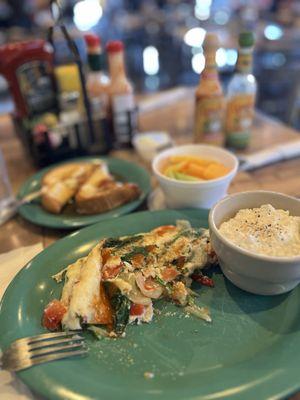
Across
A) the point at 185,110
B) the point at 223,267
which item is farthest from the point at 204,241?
the point at 185,110

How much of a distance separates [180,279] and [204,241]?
0.13m

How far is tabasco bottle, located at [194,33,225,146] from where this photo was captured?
1307 millimetres

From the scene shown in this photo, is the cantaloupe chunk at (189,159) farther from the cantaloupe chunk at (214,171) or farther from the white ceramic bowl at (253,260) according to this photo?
the white ceramic bowl at (253,260)

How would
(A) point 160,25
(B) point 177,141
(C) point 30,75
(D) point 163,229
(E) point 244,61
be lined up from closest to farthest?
(D) point 163,229
(E) point 244,61
(C) point 30,75
(B) point 177,141
(A) point 160,25

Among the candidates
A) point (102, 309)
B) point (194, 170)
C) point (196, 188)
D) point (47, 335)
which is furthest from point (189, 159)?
point (47, 335)

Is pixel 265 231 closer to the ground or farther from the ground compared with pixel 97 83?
closer to the ground

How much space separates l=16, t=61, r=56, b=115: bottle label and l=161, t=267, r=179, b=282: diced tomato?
103cm

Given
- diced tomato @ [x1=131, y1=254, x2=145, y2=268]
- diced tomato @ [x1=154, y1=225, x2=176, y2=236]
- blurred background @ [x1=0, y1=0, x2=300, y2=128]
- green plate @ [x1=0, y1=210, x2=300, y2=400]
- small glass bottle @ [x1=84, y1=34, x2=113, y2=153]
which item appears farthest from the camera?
blurred background @ [x1=0, y1=0, x2=300, y2=128]

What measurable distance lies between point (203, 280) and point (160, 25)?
606 centimetres

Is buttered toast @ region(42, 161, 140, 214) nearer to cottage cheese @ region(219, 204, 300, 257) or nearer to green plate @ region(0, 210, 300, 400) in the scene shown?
green plate @ region(0, 210, 300, 400)

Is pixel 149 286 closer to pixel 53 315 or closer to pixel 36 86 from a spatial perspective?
pixel 53 315

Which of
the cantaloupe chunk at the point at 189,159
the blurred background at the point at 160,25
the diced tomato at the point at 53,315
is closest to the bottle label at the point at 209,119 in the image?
the cantaloupe chunk at the point at 189,159

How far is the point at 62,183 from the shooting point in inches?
49.9

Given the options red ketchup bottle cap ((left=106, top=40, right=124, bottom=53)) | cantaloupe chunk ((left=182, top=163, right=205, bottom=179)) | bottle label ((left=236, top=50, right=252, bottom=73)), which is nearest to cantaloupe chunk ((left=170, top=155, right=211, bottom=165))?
cantaloupe chunk ((left=182, top=163, right=205, bottom=179))
